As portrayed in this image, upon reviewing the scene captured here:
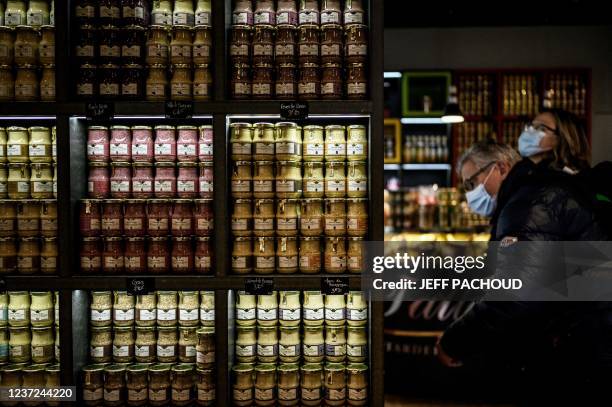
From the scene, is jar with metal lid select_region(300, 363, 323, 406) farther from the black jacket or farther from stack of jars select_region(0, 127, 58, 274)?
stack of jars select_region(0, 127, 58, 274)

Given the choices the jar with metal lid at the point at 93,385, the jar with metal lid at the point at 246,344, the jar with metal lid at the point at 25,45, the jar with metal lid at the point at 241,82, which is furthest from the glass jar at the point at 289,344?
the jar with metal lid at the point at 25,45

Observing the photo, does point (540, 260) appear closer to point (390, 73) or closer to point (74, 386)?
point (74, 386)

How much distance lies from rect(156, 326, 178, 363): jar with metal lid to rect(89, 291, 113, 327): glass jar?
20 cm

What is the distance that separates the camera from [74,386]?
2191 millimetres

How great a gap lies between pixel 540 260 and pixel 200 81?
1420 millimetres

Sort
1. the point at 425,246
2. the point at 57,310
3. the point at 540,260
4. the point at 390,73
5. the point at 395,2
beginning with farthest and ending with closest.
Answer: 1. the point at 390,73
2. the point at 395,2
3. the point at 425,246
4. the point at 57,310
5. the point at 540,260

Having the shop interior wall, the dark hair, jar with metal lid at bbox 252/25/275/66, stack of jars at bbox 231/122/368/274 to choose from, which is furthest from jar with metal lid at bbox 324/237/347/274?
the shop interior wall

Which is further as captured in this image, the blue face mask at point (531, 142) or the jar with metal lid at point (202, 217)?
the blue face mask at point (531, 142)

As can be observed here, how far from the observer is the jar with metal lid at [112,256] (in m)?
2.20

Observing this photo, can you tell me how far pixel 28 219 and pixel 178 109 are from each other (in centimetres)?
72

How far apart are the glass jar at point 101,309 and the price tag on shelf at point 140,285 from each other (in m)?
0.18

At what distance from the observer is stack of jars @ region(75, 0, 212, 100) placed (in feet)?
7.24

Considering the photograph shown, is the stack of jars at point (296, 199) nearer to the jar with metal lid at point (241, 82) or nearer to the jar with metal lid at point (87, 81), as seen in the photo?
the jar with metal lid at point (241, 82)

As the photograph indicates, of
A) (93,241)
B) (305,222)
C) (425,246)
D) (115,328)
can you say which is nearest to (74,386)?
(115,328)
